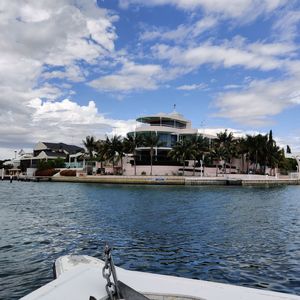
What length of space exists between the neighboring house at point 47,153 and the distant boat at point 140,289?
141105 millimetres

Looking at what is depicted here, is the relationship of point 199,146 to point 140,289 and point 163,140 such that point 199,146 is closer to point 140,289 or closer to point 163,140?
point 163,140

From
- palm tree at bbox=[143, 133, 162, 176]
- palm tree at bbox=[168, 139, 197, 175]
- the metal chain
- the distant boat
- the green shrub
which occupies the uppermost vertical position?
palm tree at bbox=[143, 133, 162, 176]

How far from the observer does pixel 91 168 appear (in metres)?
117

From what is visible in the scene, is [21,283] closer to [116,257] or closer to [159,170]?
[116,257]

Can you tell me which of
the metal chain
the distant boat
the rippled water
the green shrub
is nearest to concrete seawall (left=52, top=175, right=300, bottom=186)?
the green shrub

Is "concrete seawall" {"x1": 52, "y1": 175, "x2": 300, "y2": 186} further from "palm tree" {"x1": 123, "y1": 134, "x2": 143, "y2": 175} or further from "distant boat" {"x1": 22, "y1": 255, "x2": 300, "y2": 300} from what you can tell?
"distant boat" {"x1": 22, "y1": 255, "x2": 300, "y2": 300}

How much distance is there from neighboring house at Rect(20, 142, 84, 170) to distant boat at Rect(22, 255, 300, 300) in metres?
141

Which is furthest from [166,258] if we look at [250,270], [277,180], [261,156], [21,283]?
[261,156]

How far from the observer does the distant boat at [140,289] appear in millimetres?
4467

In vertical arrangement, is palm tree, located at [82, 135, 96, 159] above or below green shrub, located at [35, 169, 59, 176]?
above

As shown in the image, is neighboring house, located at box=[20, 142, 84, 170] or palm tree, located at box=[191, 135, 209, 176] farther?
neighboring house, located at box=[20, 142, 84, 170]

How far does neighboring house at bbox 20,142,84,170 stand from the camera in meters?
148

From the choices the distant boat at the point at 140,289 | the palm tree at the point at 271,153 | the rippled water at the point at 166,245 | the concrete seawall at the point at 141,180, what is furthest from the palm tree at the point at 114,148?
the distant boat at the point at 140,289

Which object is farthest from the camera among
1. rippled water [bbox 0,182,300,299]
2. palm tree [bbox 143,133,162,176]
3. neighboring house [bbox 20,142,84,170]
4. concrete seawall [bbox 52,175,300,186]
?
neighboring house [bbox 20,142,84,170]
